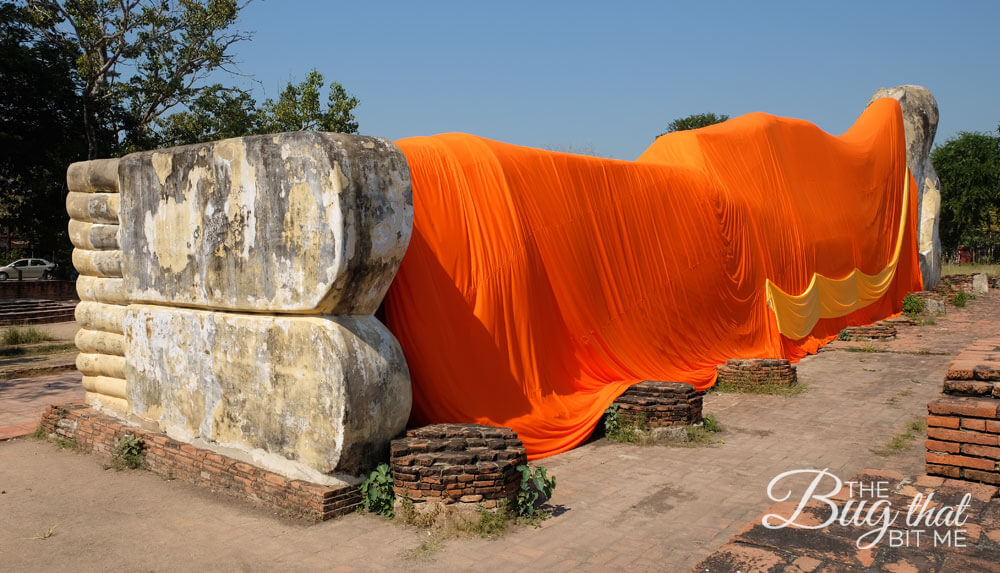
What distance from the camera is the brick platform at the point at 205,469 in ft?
17.4

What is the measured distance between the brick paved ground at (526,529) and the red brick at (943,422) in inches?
55.0

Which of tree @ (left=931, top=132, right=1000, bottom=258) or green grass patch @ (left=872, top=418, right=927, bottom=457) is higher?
tree @ (left=931, top=132, right=1000, bottom=258)

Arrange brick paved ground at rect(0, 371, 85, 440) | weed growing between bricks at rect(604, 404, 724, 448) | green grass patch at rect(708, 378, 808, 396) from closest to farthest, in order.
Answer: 1. weed growing between bricks at rect(604, 404, 724, 448)
2. brick paved ground at rect(0, 371, 85, 440)
3. green grass patch at rect(708, 378, 808, 396)

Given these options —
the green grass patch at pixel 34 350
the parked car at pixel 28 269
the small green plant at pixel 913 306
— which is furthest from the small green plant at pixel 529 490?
the parked car at pixel 28 269

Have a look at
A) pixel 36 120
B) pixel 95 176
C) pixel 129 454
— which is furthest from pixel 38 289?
pixel 129 454

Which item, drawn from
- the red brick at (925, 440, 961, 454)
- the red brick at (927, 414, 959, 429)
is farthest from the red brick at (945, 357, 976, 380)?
the red brick at (925, 440, 961, 454)

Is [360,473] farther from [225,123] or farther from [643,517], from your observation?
[225,123]

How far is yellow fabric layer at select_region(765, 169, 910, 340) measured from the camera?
12.1 meters

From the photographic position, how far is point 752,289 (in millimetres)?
11469

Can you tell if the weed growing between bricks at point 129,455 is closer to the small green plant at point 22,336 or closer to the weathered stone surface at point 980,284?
the small green plant at point 22,336

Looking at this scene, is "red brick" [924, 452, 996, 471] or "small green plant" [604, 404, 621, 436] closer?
"red brick" [924, 452, 996, 471]

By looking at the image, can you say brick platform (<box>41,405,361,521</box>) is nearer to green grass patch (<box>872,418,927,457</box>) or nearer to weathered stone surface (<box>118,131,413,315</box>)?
weathered stone surface (<box>118,131,413,315</box>)

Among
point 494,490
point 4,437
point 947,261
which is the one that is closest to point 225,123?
point 4,437

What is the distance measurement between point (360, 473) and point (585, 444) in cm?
257
